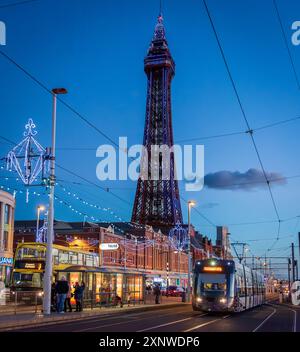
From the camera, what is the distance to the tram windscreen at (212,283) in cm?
3058

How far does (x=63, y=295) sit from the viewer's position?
27531mm

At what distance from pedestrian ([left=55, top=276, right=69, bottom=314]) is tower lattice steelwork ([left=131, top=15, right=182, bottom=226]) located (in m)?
99.3

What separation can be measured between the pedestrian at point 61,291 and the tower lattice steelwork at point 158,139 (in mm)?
99287

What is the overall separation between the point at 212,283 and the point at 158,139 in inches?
4274

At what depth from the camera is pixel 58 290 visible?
27.1m

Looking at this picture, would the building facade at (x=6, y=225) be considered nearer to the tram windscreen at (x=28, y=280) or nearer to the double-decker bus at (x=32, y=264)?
the double-decker bus at (x=32, y=264)

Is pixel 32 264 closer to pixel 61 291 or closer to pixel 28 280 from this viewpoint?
pixel 28 280

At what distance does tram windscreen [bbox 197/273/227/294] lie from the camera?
30578mm

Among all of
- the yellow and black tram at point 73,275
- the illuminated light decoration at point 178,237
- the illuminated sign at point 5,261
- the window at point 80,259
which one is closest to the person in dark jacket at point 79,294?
the yellow and black tram at point 73,275

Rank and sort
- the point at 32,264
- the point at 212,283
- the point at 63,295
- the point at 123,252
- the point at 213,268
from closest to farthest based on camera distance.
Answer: the point at 63,295, the point at 212,283, the point at 213,268, the point at 32,264, the point at 123,252

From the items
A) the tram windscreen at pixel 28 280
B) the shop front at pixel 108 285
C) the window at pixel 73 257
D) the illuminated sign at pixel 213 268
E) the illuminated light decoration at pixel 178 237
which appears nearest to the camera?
the shop front at pixel 108 285

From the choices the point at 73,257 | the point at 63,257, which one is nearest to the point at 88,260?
the point at 73,257
